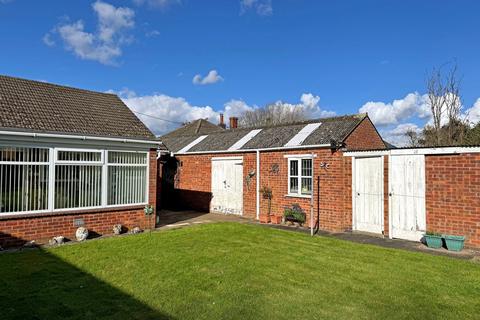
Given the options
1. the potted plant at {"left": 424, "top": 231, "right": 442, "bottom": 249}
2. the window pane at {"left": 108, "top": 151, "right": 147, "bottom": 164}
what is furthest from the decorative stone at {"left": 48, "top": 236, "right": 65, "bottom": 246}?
the potted plant at {"left": 424, "top": 231, "right": 442, "bottom": 249}

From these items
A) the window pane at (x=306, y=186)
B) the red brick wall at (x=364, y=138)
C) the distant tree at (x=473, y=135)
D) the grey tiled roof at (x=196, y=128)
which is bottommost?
the window pane at (x=306, y=186)

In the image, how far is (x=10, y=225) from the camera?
867cm

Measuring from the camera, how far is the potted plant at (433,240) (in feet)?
29.2

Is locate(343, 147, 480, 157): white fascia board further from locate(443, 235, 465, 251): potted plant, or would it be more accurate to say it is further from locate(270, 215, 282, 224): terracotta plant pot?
locate(270, 215, 282, 224): terracotta plant pot

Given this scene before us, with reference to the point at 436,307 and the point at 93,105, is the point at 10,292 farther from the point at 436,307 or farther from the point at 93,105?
the point at 93,105

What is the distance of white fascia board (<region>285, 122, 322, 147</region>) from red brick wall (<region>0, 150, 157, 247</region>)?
5.28m

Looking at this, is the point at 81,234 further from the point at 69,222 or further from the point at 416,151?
the point at 416,151

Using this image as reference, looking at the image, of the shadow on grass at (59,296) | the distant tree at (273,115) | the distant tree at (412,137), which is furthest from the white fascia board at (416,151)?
the distant tree at (273,115)

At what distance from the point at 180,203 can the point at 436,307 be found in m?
14.3

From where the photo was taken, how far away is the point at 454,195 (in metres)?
9.12

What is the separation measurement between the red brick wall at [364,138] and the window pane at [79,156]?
8.32 meters

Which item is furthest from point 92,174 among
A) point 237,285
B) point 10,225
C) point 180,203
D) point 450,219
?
point 450,219

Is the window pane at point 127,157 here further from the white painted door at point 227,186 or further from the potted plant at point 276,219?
the potted plant at point 276,219

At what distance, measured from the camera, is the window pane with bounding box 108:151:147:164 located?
10.7 meters
